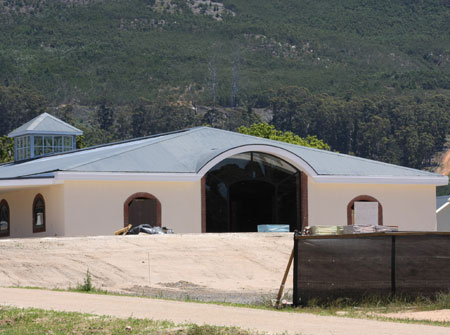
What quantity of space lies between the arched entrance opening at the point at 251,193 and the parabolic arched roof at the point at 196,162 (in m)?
0.97

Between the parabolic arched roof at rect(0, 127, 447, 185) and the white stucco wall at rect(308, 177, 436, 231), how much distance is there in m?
0.64

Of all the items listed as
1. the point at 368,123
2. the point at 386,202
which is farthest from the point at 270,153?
the point at 368,123

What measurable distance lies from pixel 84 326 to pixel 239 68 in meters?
139

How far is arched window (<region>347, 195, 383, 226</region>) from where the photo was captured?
139 ft

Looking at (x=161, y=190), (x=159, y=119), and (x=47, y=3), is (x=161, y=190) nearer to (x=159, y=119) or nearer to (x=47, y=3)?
(x=159, y=119)

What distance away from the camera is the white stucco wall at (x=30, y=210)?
37.8 m

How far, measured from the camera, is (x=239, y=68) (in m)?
153

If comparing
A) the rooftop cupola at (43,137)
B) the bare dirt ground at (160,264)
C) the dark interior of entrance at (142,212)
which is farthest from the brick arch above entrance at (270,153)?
the rooftop cupola at (43,137)

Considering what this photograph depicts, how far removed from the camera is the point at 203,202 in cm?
4028

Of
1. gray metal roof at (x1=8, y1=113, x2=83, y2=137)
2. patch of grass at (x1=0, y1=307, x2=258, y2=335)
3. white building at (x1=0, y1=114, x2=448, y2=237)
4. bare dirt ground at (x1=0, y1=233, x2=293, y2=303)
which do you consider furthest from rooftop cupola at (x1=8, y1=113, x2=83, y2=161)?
patch of grass at (x1=0, y1=307, x2=258, y2=335)

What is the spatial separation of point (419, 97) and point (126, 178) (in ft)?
370

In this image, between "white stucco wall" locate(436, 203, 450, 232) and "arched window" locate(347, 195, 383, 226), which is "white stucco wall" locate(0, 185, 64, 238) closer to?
"arched window" locate(347, 195, 383, 226)

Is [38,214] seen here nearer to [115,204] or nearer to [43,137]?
[115,204]

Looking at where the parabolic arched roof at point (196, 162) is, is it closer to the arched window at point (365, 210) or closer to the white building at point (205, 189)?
the white building at point (205, 189)
